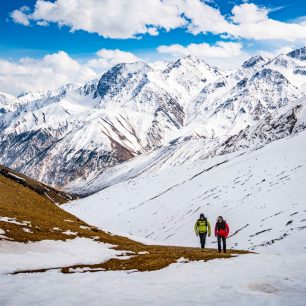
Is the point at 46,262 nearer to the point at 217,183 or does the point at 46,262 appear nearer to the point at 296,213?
the point at 296,213

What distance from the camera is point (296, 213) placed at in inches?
1882

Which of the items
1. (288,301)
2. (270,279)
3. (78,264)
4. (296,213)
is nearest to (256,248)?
(296,213)

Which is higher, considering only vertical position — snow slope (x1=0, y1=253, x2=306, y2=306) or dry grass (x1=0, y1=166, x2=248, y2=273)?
dry grass (x1=0, y1=166, x2=248, y2=273)

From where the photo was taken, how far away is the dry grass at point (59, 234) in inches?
1070

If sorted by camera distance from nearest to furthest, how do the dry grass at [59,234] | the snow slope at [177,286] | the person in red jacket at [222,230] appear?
the snow slope at [177,286] < the dry grass at [59,234] < the person in red jacket at [222,230]

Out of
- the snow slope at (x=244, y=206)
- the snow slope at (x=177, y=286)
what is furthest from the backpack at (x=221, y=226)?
the snow slope at (x=177, y=286)

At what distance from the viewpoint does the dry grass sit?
27.2 m

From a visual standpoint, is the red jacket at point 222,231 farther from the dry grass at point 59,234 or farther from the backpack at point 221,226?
the dry grass at point 59,234

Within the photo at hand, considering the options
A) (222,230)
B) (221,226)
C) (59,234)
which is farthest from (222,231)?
(59,234)

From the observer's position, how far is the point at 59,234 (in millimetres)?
40000

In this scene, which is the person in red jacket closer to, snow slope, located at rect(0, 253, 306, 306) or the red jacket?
the red jacket

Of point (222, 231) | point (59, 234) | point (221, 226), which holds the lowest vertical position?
point (222, 231)

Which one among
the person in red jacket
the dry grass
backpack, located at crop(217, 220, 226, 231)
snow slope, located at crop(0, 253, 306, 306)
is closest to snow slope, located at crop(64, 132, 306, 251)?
the person in red jacket

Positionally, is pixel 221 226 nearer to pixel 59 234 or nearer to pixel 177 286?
pixel 59 234
